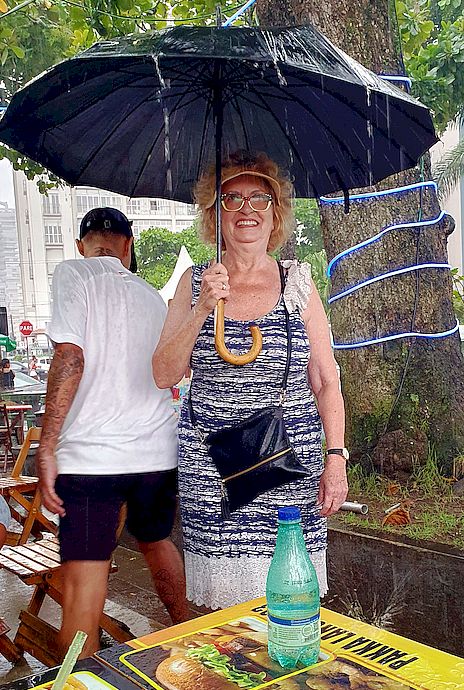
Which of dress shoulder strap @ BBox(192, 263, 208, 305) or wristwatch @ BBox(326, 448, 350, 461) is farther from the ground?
dress shoulder strap @ BBox(192, 263, 208, 305)

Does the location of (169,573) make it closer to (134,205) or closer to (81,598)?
(81,598)

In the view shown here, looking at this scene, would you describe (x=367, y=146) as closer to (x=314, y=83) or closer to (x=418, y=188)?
(x=314, y=83)

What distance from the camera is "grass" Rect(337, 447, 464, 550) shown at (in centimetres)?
365

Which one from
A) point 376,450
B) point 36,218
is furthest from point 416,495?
point 36,218

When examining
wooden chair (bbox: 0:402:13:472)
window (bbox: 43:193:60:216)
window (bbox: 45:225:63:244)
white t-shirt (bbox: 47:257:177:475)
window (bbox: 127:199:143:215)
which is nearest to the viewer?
white t-shirt (bbox: 47:257:177:475)

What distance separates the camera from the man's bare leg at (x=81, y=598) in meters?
2.69

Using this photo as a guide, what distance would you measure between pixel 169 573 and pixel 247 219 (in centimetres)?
152

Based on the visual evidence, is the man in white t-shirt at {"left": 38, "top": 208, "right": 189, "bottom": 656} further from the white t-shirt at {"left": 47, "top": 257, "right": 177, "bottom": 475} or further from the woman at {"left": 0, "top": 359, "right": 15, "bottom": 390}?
the woman at {"left": 0, "top": 359, "right": 15, "bottom": 390}

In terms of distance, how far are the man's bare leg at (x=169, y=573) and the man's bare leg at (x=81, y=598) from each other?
461 mm

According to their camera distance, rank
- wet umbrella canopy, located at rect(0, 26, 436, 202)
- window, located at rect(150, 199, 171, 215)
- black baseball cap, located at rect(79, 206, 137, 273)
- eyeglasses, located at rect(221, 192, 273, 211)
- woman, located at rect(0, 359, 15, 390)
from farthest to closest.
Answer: woman, located at rect(0, 359, 15, 390), window, located at rect(150, 199, 171, 215), black baseball cap, located at rect(79, 206, 137, 273), eyeglasses, located at rect(221, 192, 273, 211), wet umbrella canopy, located at rect(0, 26, 436, 202)

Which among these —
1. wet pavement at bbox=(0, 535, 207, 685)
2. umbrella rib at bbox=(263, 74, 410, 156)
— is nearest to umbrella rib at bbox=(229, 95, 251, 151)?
umbrella rib at bbox=(263, 74, 410, 156)

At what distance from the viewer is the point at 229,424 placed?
2482mm

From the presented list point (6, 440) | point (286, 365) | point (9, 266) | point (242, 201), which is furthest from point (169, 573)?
point (9, 266)

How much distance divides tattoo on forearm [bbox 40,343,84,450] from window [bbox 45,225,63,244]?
9.31 metres
